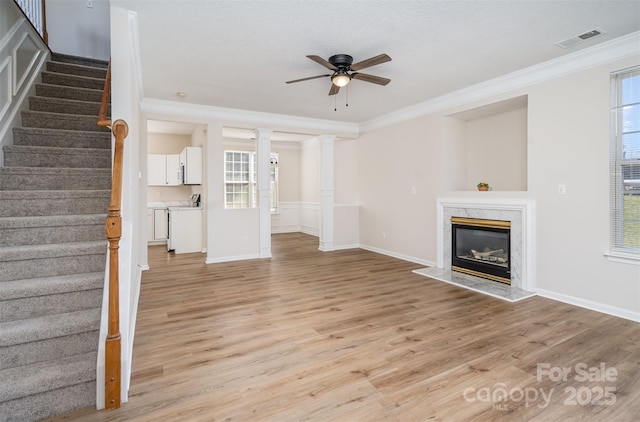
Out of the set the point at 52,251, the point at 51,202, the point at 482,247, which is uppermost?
the point at 51,202

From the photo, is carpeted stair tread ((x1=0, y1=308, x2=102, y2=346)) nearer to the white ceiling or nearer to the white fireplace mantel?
the white ceiling

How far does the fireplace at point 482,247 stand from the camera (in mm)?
4223

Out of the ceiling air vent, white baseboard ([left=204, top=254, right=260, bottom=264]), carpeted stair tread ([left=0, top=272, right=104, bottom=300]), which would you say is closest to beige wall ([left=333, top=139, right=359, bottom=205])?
white baseboard ([left=204, top=254, right=260, bottom=264])

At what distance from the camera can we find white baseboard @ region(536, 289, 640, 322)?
308 cm

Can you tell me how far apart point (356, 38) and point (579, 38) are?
2193 mm

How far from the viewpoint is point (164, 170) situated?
7430 millimetres

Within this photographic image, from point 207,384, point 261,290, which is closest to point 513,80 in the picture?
point 261,290

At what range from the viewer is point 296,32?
2.99 m

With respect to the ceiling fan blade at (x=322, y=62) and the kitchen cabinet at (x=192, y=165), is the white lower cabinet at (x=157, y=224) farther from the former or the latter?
the ceiling fan blade at (x=322, y=62)

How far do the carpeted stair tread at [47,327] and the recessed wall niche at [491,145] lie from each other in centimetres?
488

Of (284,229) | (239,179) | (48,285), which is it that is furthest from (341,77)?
(284,229)

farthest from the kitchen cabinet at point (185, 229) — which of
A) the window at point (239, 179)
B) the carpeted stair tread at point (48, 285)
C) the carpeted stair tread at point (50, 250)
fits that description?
the carpeted stair tread at point (48, 285)

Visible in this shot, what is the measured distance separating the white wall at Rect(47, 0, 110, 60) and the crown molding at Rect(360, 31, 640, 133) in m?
5.27

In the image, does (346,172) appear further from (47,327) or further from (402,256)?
(47,327)
